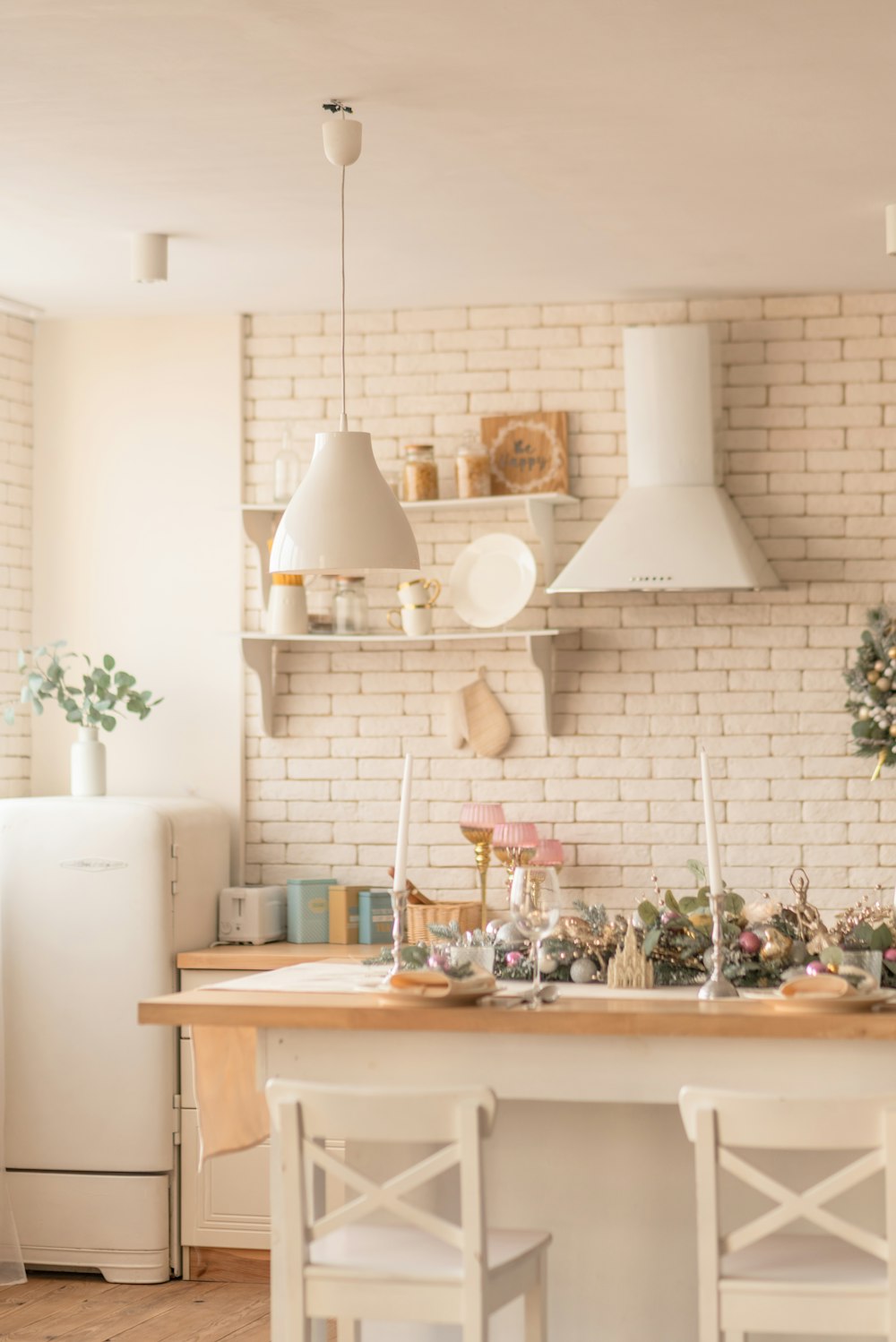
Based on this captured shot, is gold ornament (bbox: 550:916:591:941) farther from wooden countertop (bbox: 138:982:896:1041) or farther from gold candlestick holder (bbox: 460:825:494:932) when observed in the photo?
gold candlestick holder (bbox: 460:825:494:932)

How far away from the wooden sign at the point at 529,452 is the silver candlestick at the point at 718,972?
2.34 m

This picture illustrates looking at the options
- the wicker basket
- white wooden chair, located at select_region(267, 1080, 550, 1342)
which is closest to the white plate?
the wicker basket

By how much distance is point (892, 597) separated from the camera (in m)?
5.06

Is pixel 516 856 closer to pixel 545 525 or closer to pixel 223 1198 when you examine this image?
pixel 545 525

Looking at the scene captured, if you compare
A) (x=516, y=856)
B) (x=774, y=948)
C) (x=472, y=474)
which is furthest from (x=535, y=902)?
(x=472, y=474)

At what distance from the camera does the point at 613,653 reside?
520cm

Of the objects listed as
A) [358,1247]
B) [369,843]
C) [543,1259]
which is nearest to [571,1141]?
[543,1259]

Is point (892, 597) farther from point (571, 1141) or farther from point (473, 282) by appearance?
point (571, 1141)

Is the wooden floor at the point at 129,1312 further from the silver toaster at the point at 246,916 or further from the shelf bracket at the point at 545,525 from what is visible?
the shelf bracket at the point at 545,525

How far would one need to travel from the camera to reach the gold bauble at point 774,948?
3191 mm

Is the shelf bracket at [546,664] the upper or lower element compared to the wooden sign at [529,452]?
lower

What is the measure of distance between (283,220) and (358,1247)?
8.75 feet

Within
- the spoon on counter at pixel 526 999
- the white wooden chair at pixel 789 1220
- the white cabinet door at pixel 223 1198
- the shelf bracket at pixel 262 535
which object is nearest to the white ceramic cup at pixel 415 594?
the shelf bracket at pixel 262 535

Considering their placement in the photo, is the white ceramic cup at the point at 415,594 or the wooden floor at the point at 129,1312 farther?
the white ceramic cup at the point at 415,594
